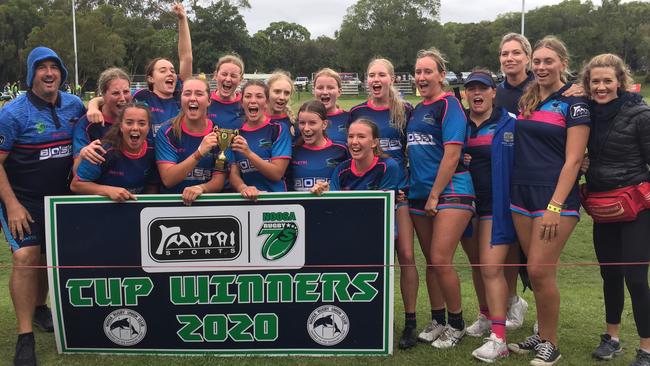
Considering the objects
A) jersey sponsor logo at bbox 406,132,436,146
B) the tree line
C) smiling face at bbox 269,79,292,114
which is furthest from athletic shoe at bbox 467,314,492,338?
the tree line

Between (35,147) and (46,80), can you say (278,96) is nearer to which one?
(46,80)

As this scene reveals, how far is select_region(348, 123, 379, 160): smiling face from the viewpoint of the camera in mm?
4117

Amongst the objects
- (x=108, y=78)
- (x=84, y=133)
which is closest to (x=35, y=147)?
(x=84, y=133)

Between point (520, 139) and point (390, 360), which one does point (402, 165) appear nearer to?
point (520, 139)

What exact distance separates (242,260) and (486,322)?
2100 mm

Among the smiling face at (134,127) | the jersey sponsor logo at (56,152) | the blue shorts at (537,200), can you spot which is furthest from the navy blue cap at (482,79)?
the jersey sponsor logo at (56,152)

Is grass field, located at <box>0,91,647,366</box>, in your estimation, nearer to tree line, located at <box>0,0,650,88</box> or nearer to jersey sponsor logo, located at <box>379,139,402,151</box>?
jersey sponsor logo, located at <box>379,139,402,151</box>

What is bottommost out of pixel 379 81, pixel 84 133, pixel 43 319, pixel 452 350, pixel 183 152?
pixel 452 350

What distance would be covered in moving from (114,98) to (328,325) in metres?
2.42

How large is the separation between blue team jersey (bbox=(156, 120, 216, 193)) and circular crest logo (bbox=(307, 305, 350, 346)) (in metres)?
1.30

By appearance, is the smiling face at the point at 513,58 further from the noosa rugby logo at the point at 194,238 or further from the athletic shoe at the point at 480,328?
the noosa rugby logo at the point at 194,238

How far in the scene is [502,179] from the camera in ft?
13.4

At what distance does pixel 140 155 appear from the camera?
13.8 feet

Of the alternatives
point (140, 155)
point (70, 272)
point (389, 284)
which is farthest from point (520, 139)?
point (70, 272)
